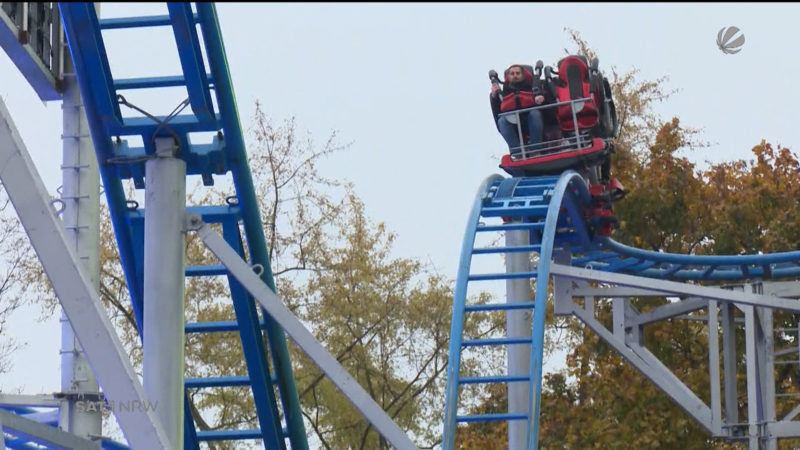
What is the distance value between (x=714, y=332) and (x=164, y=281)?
19.2 feet

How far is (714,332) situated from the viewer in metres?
13.8

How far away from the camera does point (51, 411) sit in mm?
12664

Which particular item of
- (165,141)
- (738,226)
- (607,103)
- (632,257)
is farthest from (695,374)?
(165,141)

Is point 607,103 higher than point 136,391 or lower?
higher

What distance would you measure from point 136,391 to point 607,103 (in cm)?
673

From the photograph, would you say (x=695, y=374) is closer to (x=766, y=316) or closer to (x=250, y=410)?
(x=766, y=316)

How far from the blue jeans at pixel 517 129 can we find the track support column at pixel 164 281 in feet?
15.2

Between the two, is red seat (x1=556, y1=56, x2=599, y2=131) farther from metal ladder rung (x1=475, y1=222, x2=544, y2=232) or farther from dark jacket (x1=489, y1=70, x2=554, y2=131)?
metal ladder rung (x1=475, y1=222, x2=544, y2=232)

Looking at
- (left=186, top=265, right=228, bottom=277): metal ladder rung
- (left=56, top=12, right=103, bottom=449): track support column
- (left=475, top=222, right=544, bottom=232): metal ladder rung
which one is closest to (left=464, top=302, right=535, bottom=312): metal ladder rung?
(left=475, top=222, right=544, bottom=232): metal ladder rung

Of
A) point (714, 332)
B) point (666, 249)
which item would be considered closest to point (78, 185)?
point (714, 332)

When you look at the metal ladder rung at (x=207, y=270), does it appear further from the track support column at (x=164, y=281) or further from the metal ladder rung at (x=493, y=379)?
the metal ladder rung at (x=493, y=379)

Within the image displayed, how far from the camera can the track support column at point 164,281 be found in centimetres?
962

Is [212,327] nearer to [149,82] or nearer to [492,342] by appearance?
[149,82]

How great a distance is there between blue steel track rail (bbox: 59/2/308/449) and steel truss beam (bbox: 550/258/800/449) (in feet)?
10.6
